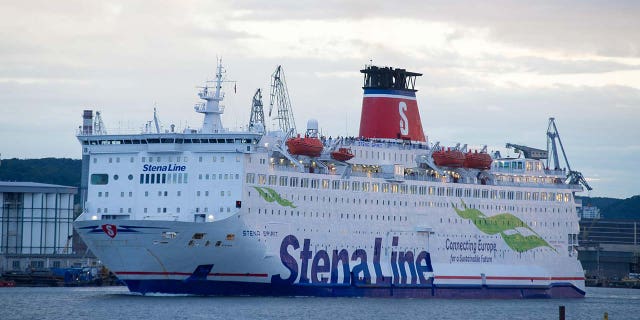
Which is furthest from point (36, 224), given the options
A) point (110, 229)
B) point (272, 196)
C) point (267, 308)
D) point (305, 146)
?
point (267, 308)

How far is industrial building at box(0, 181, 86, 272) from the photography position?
95250 mm

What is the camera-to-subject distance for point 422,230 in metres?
70.6

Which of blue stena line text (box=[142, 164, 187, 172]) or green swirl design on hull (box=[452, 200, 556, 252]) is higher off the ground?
blue stena line text (box=[142, 164, 187, 172])

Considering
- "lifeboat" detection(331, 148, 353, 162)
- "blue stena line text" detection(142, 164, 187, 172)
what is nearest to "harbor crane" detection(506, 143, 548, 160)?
"lifeboat" detection(331, 148, 353, 162)

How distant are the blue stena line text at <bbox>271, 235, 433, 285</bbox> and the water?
1.14 metres

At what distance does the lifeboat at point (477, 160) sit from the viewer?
7412 centimetres

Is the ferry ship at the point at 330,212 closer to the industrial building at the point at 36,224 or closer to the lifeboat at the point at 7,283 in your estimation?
the lifeboat at the point at 7,283

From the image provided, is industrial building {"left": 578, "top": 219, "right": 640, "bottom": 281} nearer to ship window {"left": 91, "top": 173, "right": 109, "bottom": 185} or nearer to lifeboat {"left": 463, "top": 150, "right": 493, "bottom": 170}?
lifeboat {"left": 463, "top": 150, "right": 493, "bottom": 170}

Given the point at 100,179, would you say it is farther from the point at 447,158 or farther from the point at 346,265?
the point at 447,158

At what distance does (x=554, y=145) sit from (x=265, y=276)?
7454cm

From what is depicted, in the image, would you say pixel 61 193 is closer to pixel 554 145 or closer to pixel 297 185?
pixel 297 185

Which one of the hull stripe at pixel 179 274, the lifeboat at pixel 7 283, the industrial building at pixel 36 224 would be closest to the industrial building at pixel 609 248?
the industrial building at pixel 36 224

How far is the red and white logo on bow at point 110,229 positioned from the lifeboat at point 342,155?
471 inches

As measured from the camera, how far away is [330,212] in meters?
65.9
